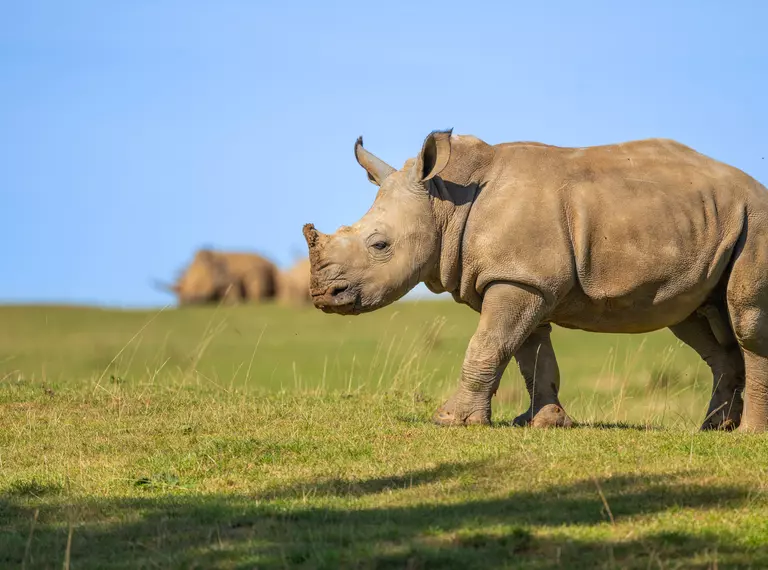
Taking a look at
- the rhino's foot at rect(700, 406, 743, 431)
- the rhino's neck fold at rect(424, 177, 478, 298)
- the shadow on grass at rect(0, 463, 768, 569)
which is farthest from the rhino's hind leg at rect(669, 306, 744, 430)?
the shadow on grass at rect(0, 463, 768, 569)

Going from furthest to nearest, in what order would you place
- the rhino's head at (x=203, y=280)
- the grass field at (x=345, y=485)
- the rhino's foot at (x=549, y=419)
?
the rhino's head at (x=203, y=280) < the rhino's foot at (x=549, y=419) < the grass field at (x=345, y=485)

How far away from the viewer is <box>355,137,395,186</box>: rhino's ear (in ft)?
33.9

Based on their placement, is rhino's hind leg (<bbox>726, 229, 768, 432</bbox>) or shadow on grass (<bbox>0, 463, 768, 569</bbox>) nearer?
shadow on grass (<bbox>0, 463, 768, 569</bbox>)

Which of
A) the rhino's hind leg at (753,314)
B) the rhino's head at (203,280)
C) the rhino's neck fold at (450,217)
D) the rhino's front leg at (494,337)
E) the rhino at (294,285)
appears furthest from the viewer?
the rhino's head at (203,280)

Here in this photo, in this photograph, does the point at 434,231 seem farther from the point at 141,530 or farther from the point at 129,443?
the point at 141,530

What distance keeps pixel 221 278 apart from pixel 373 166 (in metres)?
29.6

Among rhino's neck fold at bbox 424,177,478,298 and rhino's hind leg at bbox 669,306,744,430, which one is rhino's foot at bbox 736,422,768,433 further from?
rhino's neck fold at bbox 424,177,478,298

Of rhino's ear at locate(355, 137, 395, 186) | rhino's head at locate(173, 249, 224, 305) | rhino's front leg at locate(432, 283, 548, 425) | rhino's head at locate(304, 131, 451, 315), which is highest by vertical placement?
rhino's ear at locate(355, 137, 395, 186)

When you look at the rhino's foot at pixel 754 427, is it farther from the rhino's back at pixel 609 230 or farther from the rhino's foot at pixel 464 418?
the rhino's foot at pixel 464 418

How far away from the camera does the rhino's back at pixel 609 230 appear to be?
9.62 metres

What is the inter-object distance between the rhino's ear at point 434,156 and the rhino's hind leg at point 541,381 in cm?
172

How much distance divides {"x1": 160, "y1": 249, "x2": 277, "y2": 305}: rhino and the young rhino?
29.4 m

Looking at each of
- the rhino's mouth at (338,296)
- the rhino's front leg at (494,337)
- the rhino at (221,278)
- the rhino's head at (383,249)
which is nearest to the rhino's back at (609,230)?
the rhino's front leg at (494,337)

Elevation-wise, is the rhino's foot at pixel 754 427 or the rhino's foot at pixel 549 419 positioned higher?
the rhino's foot at pixel 754 427
